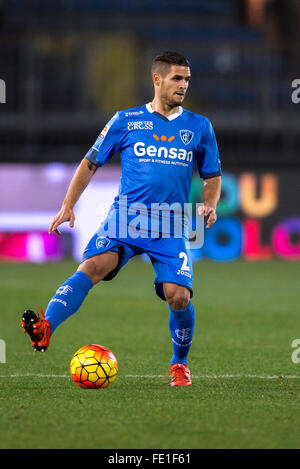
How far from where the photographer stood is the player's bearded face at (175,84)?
5.72 metres

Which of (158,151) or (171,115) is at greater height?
(171,115)

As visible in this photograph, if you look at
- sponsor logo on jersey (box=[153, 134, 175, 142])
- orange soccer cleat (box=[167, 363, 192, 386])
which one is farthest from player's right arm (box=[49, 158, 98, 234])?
orange soccer cleat (box=[167, 363, 192, 386])

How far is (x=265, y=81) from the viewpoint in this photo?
24703 mm

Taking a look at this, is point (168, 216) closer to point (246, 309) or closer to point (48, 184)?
point (246, 309)

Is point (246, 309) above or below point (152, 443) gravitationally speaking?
above

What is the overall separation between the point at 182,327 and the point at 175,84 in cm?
157

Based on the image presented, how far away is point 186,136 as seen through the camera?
5.78 meters

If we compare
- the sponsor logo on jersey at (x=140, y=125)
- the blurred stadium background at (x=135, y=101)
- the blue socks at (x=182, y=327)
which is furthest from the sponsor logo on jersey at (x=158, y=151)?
the blurred stadium background at (x=135, y=101)

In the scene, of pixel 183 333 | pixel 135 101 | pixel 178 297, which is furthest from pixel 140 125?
pixel 135 101

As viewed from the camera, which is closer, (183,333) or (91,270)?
(91,270)

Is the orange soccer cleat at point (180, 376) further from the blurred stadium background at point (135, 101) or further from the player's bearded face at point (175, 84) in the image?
the blurred stadium background at point (135, 101)

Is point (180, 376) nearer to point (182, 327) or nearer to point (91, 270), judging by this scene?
point (182, 327)

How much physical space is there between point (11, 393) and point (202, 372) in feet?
5.13

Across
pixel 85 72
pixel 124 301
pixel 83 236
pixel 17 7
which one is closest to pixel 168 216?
pixel 124 301
